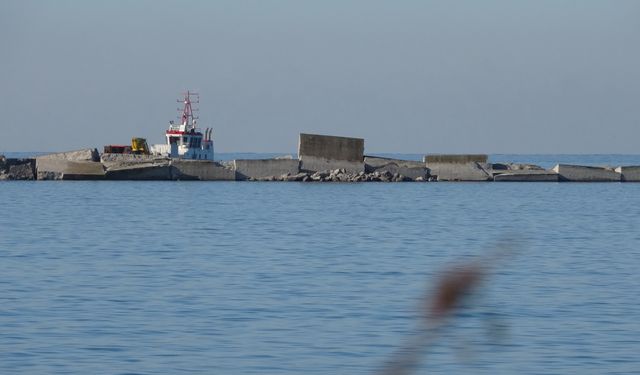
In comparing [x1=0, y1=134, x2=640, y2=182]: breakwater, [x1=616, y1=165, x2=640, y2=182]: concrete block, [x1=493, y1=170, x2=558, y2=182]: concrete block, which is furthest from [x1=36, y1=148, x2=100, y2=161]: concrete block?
[x1=616, y1=165, x2=640, y2=182]: concrete block

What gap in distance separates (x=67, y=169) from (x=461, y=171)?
1945cm

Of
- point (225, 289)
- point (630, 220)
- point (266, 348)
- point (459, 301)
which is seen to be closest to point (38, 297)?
point (225, 289)

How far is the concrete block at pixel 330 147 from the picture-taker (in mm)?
49844

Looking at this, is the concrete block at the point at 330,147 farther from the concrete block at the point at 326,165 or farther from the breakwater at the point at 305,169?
the concrete block at the point at 326,165

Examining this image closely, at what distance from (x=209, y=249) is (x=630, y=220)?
15.4 metres

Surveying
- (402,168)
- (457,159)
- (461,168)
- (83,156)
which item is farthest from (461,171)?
(83,156)

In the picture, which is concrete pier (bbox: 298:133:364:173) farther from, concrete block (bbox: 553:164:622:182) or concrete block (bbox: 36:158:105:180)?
concrete block (bbox: 553:164:622:182)

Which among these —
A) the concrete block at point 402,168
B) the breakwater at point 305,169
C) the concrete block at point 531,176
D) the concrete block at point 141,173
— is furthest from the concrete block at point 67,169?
the concrete block at point 531,176

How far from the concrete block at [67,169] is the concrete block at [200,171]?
3740 millimetres

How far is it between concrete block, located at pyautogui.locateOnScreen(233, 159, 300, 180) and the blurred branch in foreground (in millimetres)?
51659

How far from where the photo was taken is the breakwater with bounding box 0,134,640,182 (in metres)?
52.4

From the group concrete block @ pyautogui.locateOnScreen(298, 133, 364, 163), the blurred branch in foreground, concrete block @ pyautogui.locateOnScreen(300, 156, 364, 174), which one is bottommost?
concrete block @ pyautogui.locateOnScreen(300, 156, 364, 174)

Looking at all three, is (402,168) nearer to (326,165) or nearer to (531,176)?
(326,165)

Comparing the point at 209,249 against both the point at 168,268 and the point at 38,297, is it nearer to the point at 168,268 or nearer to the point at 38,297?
the point at 168,268
